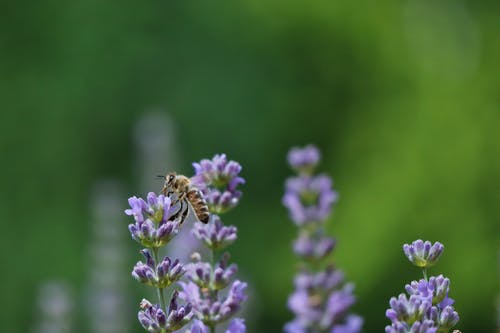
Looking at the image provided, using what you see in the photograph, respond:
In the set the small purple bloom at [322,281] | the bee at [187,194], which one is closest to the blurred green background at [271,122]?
the small purple bloom at [322,281]

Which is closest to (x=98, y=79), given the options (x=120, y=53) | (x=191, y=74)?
(x=120, y=53)

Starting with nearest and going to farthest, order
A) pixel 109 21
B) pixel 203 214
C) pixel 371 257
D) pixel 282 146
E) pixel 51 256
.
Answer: pixel 203 214, pixel 371 257, pixel 51 256, pixel 282 146, pixel 109 21

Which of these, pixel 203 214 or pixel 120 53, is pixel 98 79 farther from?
pixel 203 214

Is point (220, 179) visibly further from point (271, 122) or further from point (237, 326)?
point (271, 122)

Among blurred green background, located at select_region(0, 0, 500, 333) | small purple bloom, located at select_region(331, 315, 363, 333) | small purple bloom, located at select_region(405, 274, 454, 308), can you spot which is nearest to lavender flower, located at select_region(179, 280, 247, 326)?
small purple bloom, located at select_region(405, 274, 454, 308)

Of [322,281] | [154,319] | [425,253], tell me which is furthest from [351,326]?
[154,319]

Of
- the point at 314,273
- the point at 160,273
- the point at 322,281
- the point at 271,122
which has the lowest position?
the point at 160,273
